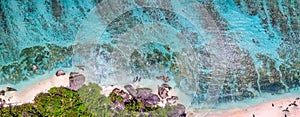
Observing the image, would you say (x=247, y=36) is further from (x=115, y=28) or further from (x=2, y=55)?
(x=2, y=55)

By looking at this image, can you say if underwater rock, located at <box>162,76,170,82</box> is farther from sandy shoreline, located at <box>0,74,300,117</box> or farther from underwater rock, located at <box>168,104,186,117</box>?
underwater rock, located at <box>168,104,186,117</box>

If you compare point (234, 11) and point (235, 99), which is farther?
point (234, 11)

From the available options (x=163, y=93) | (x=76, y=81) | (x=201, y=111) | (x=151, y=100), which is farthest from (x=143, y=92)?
(x=76, y=81)

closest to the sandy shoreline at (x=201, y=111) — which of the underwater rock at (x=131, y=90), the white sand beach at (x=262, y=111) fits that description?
the white sand beach at (x=262, y=111)

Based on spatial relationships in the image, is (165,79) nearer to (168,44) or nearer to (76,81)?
(168,44)

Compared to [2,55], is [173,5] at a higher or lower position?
higher

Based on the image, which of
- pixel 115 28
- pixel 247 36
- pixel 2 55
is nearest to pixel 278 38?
pixel 247 36
